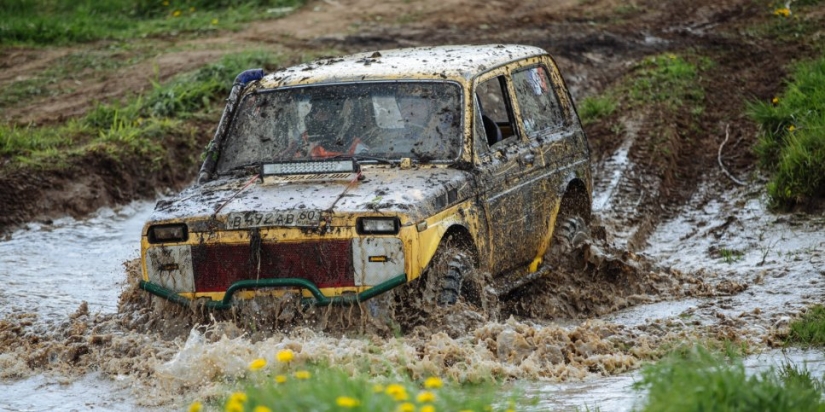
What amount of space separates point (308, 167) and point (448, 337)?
4.64 feet

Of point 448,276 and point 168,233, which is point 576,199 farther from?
point 168,233

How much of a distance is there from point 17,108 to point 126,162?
94.7 inches

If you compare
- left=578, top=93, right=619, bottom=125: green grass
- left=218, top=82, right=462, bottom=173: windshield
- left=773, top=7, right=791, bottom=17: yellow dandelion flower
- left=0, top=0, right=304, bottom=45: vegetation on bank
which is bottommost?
left=578, top=93, right=619, bottom=125: green grass

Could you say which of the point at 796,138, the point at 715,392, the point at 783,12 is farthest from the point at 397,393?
the point at 783,12

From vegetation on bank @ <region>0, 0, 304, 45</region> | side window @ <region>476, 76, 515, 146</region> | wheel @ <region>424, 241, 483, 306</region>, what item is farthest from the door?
vegetation on bank @ <region>0, 0, 304, 45</region>

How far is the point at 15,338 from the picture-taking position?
7.40 metres

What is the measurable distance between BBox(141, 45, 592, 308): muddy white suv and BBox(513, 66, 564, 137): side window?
0.02 m

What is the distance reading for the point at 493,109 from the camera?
8680 millimetres

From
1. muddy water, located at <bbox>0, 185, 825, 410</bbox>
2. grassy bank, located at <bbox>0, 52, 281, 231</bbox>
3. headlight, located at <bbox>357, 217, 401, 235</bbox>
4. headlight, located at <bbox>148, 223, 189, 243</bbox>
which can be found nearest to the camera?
muddy water, located at <bbox>0, 185, 825, 410</bbox>

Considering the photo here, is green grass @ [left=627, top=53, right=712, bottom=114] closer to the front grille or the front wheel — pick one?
the front wheel

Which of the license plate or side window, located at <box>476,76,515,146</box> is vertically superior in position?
side window, located at <box>476,76,515,146</box>

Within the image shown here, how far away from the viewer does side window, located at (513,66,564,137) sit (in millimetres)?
8078

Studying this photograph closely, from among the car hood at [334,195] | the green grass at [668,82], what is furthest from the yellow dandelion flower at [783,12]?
the car hood at [334,195]

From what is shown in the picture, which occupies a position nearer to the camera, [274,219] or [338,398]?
[338,398]
